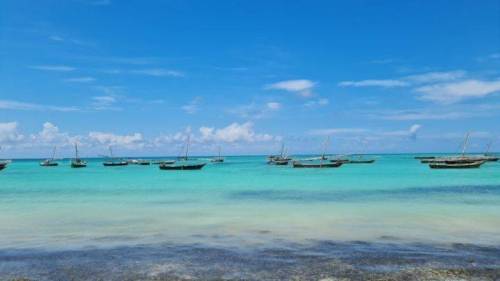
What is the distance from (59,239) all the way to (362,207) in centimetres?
1240

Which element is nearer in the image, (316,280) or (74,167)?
(316,280)

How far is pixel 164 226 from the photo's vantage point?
15.3m

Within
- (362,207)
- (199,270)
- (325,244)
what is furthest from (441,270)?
(362,207)

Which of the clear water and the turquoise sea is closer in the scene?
the turquoise sea

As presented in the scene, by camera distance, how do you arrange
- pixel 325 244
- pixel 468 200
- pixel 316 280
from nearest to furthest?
pixel 316 280, pixel 325 244, pixel 468 200

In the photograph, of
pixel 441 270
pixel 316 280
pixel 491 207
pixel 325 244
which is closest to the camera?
pixel 316 280

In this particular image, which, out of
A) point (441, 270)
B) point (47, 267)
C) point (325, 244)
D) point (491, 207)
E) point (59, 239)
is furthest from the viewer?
point (491, 207)

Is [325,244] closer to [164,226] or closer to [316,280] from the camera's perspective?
[316,280]

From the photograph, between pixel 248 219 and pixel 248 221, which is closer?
pixel 248 221

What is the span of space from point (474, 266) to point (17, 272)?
8.97 metres

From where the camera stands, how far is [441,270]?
29.3 ft

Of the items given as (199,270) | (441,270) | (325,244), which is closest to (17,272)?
(199,270)

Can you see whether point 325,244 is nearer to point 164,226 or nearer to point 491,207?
point 164,226

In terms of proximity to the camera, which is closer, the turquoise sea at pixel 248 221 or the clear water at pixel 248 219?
the turquoise sea at pixel 248 221
